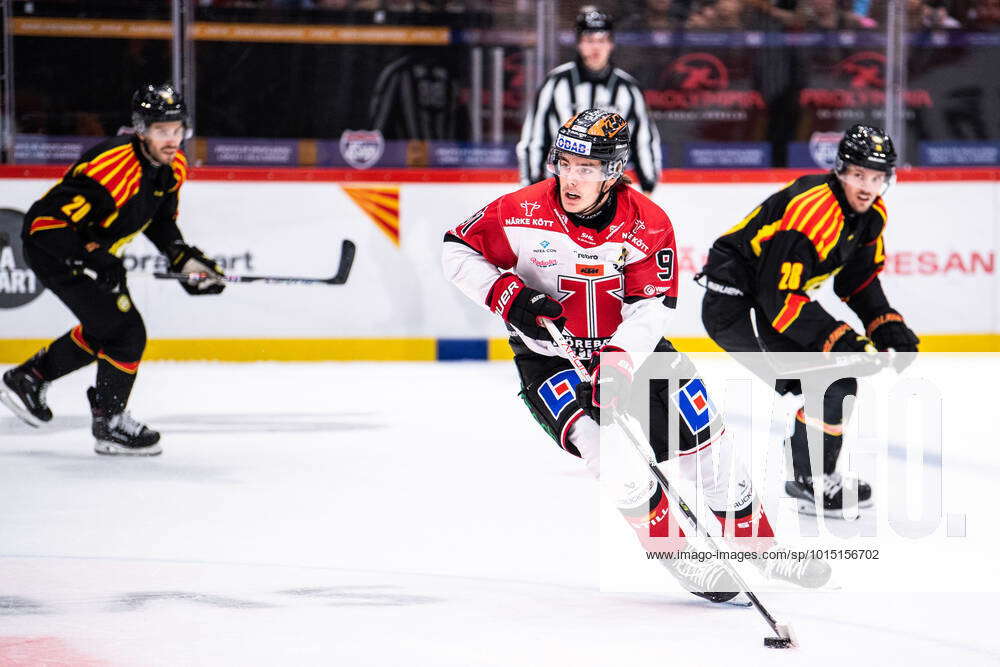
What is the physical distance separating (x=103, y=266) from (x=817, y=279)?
7.42 ft

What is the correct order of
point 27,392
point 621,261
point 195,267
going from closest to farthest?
point 621,261 < point 195,267 < point 27,392

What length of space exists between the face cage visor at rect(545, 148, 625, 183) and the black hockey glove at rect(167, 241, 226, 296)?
2.23 meters

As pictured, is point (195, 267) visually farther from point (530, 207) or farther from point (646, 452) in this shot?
point (646, 452)

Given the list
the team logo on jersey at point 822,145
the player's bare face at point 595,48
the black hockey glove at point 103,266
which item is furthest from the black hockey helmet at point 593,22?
the black hockey glove at point 103,266

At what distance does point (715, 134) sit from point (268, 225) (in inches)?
96.2

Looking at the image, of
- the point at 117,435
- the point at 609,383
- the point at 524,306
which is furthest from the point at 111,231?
the point at 609,383

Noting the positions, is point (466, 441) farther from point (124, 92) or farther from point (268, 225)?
point (124, 92)

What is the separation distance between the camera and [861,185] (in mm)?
3857

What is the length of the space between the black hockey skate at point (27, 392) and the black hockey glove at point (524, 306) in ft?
8.56

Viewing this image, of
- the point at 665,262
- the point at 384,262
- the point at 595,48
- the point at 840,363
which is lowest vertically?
the point at 384,262

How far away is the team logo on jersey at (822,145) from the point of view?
7793 millimetres

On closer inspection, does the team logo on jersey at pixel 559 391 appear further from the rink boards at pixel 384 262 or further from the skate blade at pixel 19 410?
the rink boards at pixel 384 262

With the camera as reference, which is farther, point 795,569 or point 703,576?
point 795,569

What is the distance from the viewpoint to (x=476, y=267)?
10.7 feet
